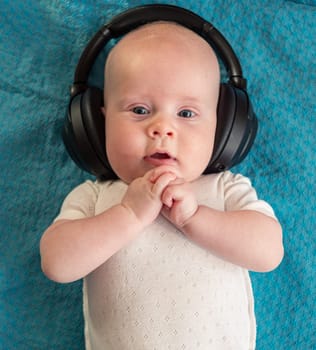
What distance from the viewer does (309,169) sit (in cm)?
131

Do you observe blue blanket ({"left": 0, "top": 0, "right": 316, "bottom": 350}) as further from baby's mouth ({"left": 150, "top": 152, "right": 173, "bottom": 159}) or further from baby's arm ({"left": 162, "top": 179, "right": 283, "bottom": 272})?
baby's mouth ({"left": 150, "top": 152, "right": 173, "bottom": 159})

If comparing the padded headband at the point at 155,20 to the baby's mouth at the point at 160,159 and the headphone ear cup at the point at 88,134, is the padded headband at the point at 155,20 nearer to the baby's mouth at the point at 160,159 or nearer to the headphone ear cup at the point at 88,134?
the headphone ear cup at the point at 88,134

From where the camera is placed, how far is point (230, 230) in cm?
100

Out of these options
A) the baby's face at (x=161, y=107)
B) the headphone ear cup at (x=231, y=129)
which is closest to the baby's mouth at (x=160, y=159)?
the baby's face at (x=161, y=107)

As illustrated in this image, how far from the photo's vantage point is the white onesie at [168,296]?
0.98m

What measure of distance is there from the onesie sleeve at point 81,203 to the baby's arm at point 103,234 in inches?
3.4

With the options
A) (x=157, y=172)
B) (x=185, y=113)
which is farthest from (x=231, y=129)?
(x=157, y=172)

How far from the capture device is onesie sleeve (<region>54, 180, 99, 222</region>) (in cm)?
108

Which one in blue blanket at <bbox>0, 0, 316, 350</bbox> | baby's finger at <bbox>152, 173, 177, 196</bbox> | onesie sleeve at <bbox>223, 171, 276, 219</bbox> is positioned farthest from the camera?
blue blanket at <bbox>0, 0, 316, 350</bbox>

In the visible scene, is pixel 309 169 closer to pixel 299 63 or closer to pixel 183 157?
pixel 299 63

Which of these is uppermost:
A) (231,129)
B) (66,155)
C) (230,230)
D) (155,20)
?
(155,20)

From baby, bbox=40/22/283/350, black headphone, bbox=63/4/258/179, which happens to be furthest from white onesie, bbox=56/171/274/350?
black headphone, bbox=63/4/258/179

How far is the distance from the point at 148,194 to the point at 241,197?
25cm

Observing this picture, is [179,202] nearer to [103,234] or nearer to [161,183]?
[161,183]
